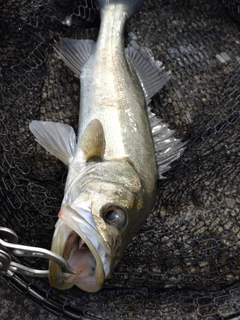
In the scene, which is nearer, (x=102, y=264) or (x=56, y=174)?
(x=102, y=264)

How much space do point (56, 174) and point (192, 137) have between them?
98 centimetres

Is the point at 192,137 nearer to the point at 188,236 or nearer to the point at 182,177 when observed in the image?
the point at 182,177

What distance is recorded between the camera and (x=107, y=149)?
86.5 inches

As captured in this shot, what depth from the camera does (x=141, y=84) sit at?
2.71 m

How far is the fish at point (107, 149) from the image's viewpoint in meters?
1.67

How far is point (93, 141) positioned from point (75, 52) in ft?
2.90

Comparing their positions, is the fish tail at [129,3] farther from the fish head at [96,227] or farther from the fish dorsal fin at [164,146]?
the fish head at [96,227]

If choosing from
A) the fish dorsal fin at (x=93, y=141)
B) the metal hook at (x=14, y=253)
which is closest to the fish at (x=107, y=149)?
the fish dorsal fin at (x=93, y=141)

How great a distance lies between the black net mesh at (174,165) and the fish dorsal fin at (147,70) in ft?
0.58

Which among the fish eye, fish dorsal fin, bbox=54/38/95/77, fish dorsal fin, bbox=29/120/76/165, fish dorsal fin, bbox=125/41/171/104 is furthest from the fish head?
fish dorsal fin, bbox=54/38/95/77

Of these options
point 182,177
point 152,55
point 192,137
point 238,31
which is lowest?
point 182,177

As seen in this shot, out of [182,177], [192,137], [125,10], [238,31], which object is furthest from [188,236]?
[238,31]

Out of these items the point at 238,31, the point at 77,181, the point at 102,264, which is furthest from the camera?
the point at 238,31

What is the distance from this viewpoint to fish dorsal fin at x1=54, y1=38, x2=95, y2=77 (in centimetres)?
271
